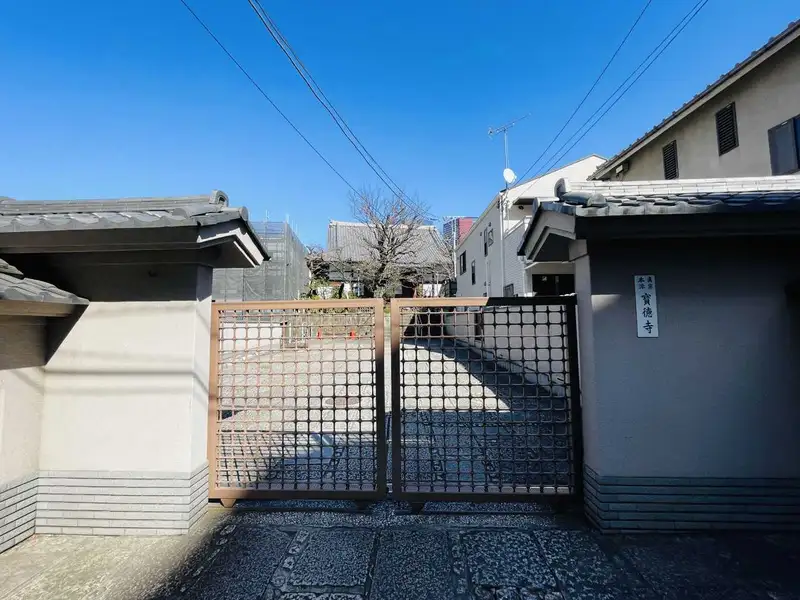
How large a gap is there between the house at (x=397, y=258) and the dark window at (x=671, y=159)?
1186 cm

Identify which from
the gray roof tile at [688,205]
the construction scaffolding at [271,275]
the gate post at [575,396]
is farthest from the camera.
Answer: the construction scaffolding at [271,275]

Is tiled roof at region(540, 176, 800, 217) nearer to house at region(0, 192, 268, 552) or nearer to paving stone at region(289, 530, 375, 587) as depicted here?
house at region(0, 192, 268, 552)

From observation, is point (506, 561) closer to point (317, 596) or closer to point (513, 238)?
point (317, 596)

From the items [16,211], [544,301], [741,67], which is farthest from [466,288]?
[16,211]

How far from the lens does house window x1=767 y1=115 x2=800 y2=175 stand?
6.18 meters

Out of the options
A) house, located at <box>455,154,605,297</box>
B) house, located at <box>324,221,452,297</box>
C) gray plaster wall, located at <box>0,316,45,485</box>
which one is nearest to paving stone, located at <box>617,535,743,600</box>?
gray plaster wall, located at <box>0,316,45,485</box>

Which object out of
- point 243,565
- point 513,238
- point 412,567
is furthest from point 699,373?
point 513,238

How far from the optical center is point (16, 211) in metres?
3.47

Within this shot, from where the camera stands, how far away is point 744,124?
23.3ft

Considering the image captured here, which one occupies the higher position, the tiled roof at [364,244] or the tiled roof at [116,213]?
the tiled roof at [364,244]

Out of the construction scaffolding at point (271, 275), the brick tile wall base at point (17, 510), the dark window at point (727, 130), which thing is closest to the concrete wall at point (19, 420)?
the brick tile wall base at point (17, 510)

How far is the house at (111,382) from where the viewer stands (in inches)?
117

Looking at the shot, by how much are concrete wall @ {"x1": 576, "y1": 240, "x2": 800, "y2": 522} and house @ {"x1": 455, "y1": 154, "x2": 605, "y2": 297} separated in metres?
7.04

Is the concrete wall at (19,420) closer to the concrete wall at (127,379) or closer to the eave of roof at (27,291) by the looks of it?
the concrete wall at (127,379)
